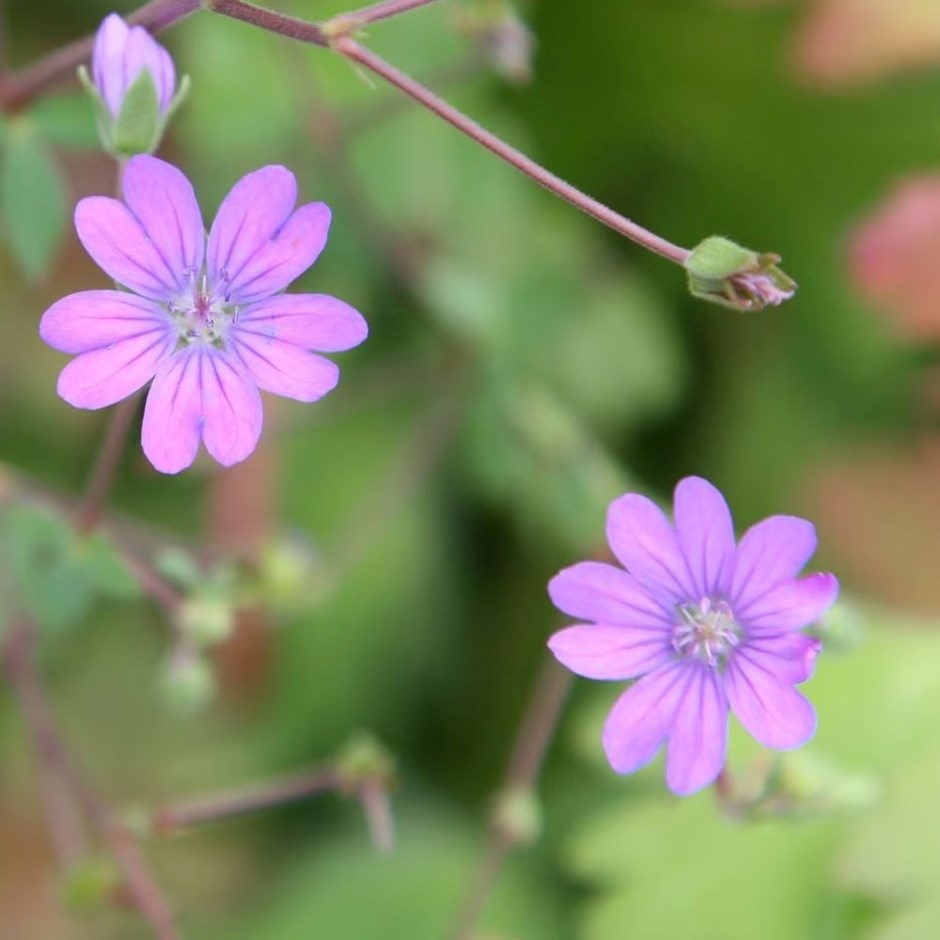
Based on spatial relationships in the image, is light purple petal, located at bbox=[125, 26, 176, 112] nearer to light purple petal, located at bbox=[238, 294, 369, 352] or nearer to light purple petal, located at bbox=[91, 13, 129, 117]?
light purple petal, located at bbox=[91, 13, 129, 117]

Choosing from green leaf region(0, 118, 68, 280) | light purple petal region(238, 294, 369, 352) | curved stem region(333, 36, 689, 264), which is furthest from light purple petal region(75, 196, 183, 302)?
green leaf region(0, 118, 68, 280)

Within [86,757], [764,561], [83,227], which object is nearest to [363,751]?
[764,561]

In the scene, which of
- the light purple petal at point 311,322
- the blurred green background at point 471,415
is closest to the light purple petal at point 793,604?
the light purple petal at point 311,322

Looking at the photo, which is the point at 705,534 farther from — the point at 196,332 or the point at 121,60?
the point at 121,60

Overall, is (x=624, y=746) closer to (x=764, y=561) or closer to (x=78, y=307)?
(x=764, y=561)

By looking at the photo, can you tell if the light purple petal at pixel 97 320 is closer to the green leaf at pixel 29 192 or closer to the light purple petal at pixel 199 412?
the light purple petal at pixel 199 412

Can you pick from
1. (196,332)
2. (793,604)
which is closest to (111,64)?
(196,332)
